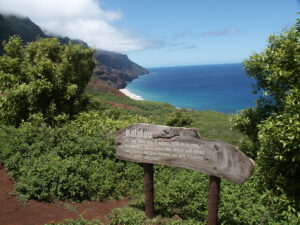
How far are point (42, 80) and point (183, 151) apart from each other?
21.8ft

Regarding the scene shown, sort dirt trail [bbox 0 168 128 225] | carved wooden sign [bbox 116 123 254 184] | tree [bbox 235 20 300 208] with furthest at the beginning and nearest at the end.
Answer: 1. dirt trail [bbox 0 168 128 225]
2. carved wooden sign [bbox 116 123 254 184]
3. tree [bbox 235 20 300 208]

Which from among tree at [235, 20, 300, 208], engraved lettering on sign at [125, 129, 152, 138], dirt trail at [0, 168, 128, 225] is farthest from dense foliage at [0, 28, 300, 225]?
engraved lettering on sign at [125, 129, 152, 138]

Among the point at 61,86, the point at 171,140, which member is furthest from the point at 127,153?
the point at 61,86

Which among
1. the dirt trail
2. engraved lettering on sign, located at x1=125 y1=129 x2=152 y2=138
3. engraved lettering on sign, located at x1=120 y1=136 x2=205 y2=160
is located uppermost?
engraved lettering on sign, located at x1=125 y1=129 x2=152 y2=138

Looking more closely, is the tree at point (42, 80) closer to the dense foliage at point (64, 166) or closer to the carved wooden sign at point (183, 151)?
the dense foliage at point (64, 166)

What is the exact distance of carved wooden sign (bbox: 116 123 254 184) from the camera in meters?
3.99

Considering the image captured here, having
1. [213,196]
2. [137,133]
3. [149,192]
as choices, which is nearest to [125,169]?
[149,192]

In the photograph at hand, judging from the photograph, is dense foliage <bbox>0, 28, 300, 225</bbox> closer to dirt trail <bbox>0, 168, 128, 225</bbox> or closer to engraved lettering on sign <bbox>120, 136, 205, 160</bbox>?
dirt trail <bbox>0, 168, 128, 225</bbox>

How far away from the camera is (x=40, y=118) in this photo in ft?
28.4

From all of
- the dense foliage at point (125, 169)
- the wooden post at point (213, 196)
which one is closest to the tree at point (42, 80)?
the dense foliage at point (125, 169)

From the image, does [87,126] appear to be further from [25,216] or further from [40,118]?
[25,216]

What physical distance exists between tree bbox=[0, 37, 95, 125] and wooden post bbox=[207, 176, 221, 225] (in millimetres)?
6290

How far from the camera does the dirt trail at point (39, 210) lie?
4543 mm

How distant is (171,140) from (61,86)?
6969 millimetres
